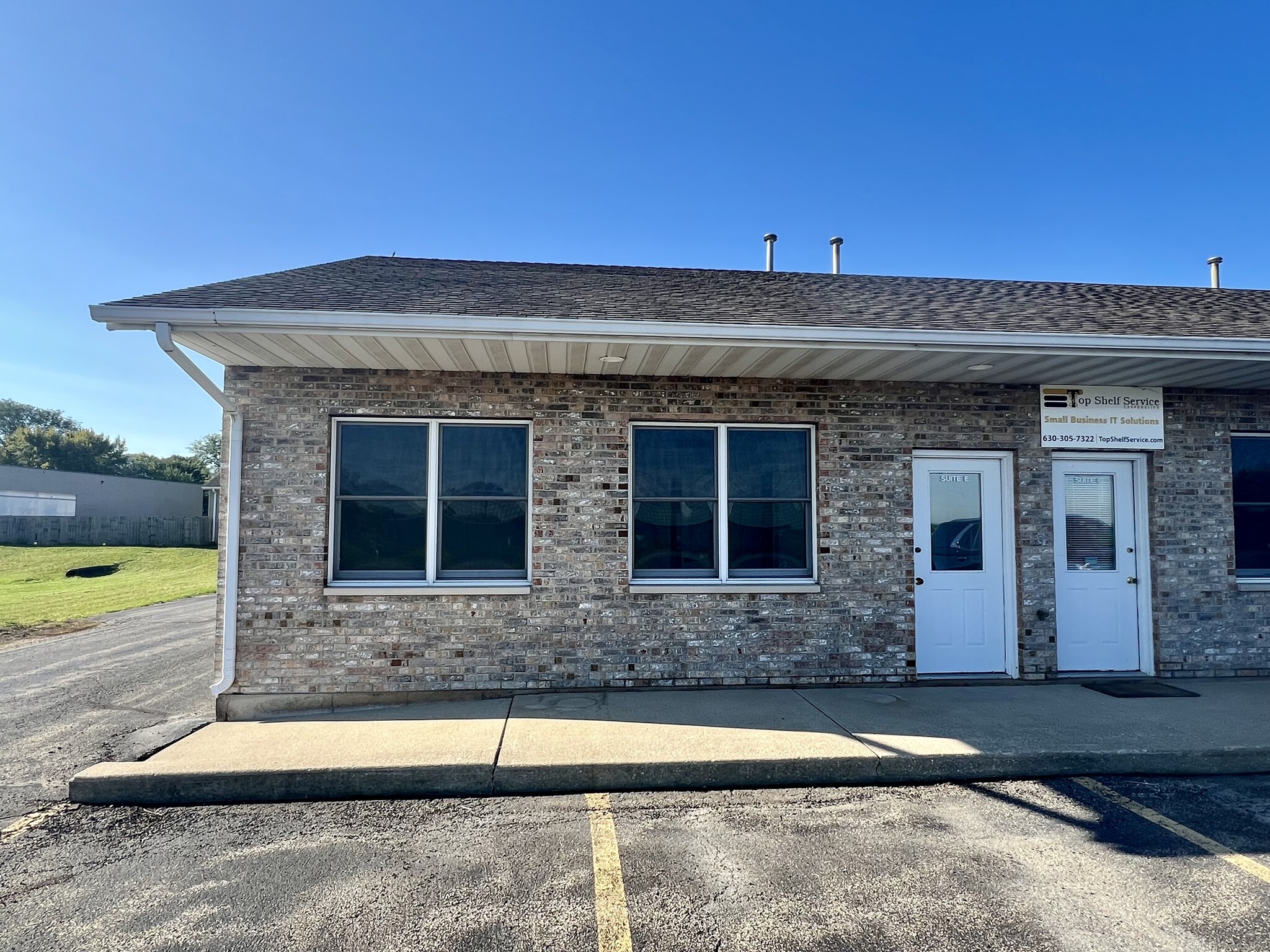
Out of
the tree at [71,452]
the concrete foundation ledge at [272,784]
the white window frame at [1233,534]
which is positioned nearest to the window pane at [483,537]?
the concrete foundation ledge at [272,784]

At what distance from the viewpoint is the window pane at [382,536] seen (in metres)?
6.58

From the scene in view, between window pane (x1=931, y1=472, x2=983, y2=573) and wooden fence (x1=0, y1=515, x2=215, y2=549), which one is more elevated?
window pane (x1=931, y1=472, x2=983, y2=573)

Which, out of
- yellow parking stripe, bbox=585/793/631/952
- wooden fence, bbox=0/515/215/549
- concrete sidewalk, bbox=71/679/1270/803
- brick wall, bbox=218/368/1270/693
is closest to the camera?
yellow parking stripe, bbox=585/793/631/952

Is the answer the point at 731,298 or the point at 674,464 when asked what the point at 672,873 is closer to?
the point at 674,464

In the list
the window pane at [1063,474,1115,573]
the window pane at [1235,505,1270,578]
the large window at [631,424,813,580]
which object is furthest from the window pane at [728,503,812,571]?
the window pane at [1235,505,1270,578]

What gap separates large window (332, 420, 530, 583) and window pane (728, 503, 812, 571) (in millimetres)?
2056

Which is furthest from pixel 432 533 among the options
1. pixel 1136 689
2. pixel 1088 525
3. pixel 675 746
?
pixel 1136 689

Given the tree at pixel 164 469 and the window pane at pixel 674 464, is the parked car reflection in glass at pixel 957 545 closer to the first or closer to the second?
the window pane at pixel 674 464

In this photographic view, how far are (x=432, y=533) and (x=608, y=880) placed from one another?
12.7ft

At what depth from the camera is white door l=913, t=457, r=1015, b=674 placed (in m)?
7.05

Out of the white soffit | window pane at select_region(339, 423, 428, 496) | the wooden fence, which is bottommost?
the wooden fence

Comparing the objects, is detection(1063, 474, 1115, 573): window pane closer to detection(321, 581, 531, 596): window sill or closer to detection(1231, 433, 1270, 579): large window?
detection(1231, 433, 1270, 579): large window

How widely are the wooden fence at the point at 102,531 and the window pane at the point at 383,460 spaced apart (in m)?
32.7

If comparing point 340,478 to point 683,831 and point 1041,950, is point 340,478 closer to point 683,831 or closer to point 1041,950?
point 683,831
